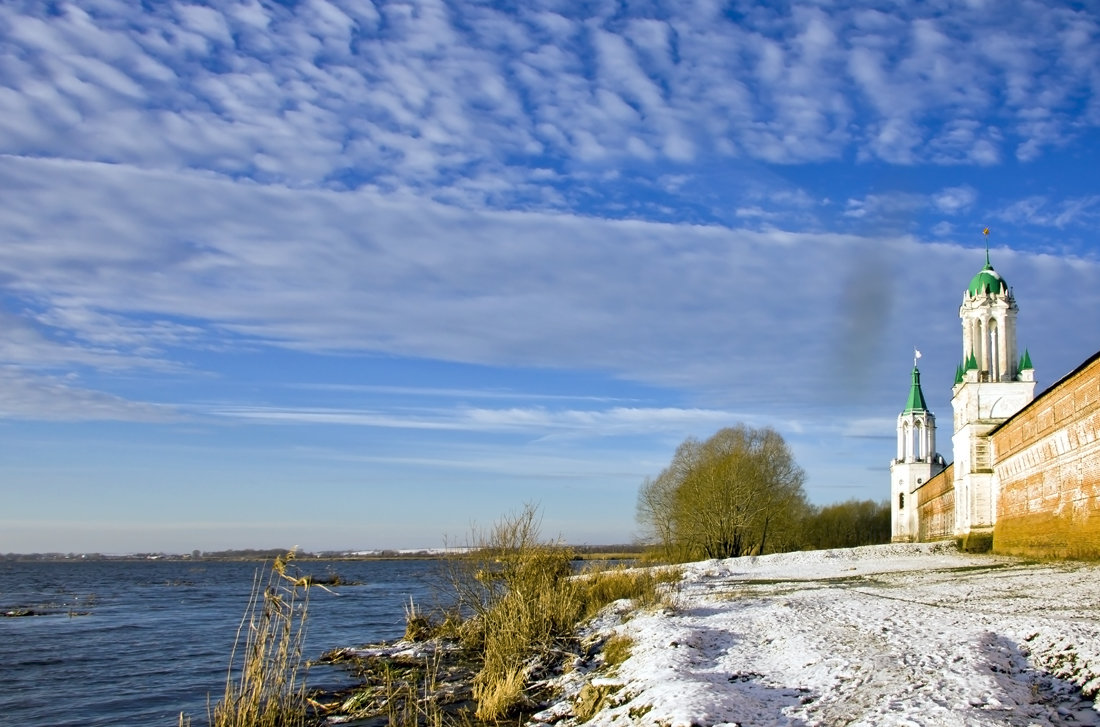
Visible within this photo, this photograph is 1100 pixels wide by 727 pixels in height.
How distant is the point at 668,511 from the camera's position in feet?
178

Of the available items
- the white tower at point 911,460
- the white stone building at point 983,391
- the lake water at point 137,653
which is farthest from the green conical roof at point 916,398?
the lake water at point 137,653

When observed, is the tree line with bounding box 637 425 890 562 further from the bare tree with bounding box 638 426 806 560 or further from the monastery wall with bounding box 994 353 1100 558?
the monastery wall with bounding box 994 353 1100 558

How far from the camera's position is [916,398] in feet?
238

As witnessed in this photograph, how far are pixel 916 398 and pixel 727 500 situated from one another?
31663 millimetres

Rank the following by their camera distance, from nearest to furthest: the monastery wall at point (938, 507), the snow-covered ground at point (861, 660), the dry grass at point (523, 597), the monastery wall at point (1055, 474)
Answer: the snow-covered ground at point (861, 660) < the dry grass at point (523, 597) < the monastery wall at point (1055, 474) < the monastery wall at point (938, 507)

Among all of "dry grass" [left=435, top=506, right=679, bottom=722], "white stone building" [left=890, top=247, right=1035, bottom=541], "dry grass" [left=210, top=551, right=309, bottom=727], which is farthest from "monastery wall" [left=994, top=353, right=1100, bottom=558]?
"dry grass" [left=210, top=551, right=309, bottom=727]

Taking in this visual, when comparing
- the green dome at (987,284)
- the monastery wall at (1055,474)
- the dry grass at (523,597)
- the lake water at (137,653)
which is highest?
the green dome at (987,284)

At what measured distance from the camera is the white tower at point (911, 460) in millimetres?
69250

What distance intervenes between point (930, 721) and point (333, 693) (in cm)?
961

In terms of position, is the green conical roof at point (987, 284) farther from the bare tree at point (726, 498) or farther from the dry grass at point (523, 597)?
the dry grass at point (523, 597)

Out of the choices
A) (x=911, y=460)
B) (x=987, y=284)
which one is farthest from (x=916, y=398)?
(x=987, y=284)

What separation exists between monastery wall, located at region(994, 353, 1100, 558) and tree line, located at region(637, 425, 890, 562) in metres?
17.2

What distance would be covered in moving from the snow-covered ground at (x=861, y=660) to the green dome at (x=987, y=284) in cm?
3090

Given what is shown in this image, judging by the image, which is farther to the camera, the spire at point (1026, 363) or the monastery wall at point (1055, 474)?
the spire at point (1026, 363)
